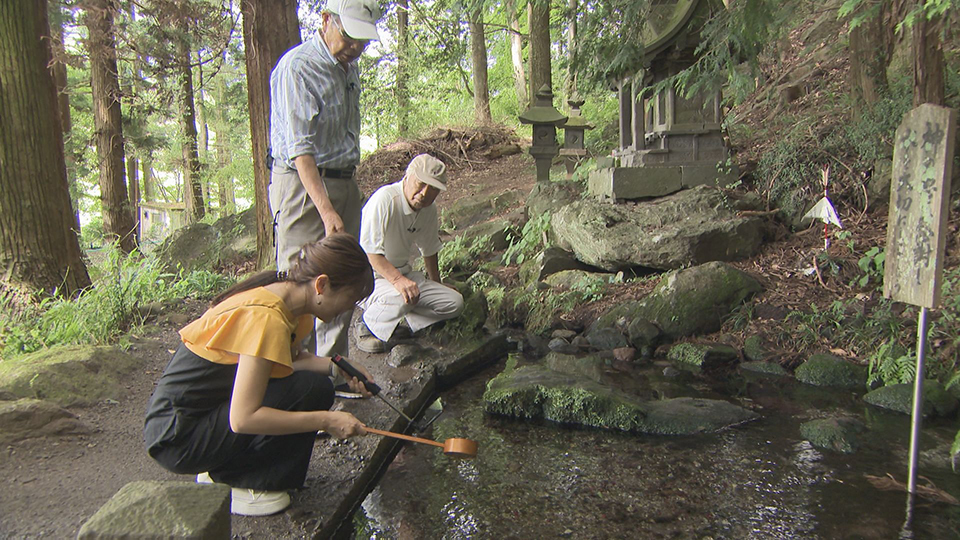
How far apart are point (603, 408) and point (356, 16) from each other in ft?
9.17

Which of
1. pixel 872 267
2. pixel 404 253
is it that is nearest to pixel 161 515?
pixel 404 253

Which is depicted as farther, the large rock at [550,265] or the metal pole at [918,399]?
the large rock at [550,265]

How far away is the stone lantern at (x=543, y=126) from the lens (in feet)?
33.9

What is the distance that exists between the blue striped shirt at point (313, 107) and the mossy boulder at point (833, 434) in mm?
3277

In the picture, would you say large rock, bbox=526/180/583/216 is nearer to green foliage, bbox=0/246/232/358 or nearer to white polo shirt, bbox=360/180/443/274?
white polo shirt, bbox=360/180/443/274

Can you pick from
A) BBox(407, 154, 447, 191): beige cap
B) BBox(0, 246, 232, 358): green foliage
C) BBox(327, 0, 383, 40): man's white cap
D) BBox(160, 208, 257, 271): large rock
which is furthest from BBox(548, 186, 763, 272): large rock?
BBox(160, 208, 257, 271): large rock

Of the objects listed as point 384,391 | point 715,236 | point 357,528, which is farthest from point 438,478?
point 715,236

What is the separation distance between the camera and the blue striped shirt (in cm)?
331

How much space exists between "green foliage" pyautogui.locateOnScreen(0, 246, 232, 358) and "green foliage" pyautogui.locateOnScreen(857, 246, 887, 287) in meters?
6.55

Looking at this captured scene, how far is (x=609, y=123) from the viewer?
579 inches

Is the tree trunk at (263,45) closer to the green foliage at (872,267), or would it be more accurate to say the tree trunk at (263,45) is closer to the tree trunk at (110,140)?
the tree trunk at (110,140)

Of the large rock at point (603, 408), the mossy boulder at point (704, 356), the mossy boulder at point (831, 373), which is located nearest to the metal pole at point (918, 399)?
the large rock at point (603, 408)

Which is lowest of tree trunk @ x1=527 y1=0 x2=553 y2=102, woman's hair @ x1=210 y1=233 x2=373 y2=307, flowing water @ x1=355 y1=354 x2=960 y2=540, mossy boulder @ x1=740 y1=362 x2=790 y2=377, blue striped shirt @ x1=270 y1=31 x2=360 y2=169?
mossy boulder @ x1=740 y1=362 x2=790 y2=377

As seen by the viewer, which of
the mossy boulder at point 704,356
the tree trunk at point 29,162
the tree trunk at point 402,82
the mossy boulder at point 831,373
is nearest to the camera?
the mossy boulder at point 831,373
